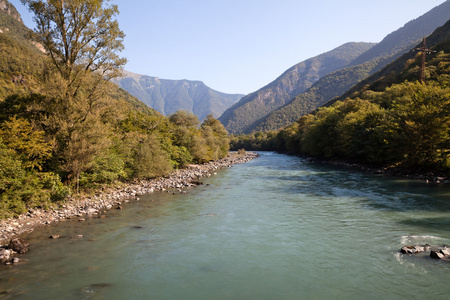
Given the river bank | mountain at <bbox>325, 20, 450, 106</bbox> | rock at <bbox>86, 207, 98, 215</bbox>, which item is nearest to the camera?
the river bank

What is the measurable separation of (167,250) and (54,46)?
18581 millimetres

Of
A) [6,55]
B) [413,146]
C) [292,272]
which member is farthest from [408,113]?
[6,55]

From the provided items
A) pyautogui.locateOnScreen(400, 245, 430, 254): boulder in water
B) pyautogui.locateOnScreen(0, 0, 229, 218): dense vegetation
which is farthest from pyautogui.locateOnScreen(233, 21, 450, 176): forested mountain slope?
pyautogui.locateOnScreen(0, 0, 229, 218): dense vegetation

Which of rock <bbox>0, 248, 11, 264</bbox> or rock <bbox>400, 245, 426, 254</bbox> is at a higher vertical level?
rock <bbox>0, 248, 11, 264</bbox>

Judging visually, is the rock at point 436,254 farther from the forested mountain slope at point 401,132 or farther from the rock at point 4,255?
the forested mountain slope at point 401,132

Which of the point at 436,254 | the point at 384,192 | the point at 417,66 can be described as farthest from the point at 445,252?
the point at 417,66

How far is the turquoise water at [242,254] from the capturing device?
28.3 feet

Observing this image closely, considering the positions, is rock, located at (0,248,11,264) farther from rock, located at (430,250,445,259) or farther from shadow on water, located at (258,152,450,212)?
shadow on water, located at (258,152,450,212)

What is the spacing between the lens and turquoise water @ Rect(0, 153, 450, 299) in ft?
28.3

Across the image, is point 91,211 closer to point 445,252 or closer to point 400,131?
point 445,252

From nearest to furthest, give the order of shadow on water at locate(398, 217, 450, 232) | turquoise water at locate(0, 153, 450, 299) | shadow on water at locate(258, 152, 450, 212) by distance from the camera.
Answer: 1. turquoise water at locate(0, 153, 450, 299)
2. shadow on water at locate(398, 217, 450, 232)
3. shadow on water at locate(258, 152, 450, 212)

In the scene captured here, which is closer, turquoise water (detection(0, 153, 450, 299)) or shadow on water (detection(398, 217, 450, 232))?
turquoise water (detection(0, 153, 450, 299))

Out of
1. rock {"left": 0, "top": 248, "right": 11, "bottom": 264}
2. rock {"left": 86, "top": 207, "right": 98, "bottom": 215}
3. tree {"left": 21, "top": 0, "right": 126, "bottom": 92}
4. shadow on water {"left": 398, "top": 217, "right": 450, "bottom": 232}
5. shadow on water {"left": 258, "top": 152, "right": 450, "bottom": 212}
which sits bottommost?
shadow on water {"left": 258, "top": 152, "right": 450, "bottom": 212}

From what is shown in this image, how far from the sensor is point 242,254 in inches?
455
